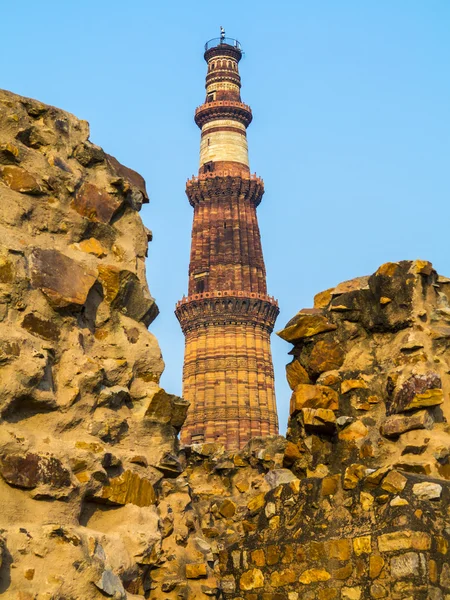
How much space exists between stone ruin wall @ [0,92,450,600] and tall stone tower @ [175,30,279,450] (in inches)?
1062

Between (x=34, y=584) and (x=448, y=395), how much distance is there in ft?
8.17

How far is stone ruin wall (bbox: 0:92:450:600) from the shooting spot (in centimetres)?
216

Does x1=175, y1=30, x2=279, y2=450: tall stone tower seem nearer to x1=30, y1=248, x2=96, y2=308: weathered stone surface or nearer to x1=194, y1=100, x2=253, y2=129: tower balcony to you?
x1=194, y1=100, x2=253, y2=129: tower balcony

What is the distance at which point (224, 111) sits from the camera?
1412 inches

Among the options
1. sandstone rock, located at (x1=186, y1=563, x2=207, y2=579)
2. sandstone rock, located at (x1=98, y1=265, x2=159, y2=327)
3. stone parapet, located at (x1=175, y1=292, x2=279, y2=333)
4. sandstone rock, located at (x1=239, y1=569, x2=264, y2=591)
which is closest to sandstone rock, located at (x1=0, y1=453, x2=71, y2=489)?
sandstone rock, located at (x1=98, y1=265, x2=159, y2=327)

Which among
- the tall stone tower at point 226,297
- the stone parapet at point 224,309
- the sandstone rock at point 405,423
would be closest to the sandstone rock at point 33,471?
the sandstone rock at point 405,423

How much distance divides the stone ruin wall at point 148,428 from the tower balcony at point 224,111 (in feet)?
106

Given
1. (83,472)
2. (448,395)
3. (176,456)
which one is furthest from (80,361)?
(448,395)

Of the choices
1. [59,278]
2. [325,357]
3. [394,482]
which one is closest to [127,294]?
[59,278]

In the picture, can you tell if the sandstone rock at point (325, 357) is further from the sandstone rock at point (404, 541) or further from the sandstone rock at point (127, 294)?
the sandstone rock at point (127, 294)

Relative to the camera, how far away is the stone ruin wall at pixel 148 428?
2.16m

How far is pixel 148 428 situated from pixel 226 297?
30.5 m

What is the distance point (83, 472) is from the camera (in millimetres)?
2264

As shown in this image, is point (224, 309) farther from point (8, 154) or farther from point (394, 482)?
point (8, 154)
